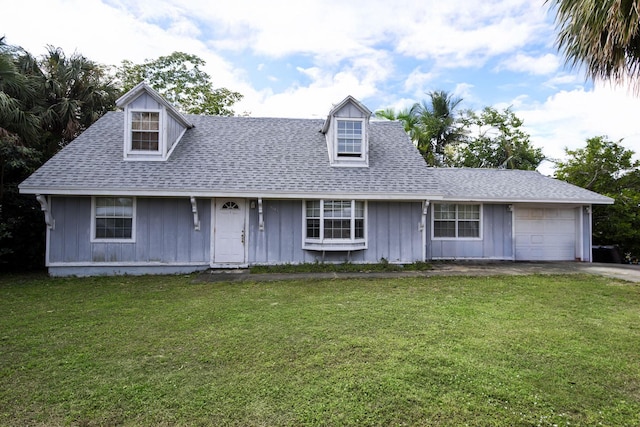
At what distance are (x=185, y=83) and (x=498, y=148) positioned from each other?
78.0 ft

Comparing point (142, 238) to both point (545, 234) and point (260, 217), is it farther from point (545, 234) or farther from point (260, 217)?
point (545, 234)

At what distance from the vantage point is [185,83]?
77.7 feet

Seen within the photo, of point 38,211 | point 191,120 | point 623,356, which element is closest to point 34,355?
point 623,356

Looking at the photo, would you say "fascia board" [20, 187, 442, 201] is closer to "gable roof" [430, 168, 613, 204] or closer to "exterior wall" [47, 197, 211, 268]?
"exterior wall" [47, 197, 211, 268]

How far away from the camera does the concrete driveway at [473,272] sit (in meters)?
8.99

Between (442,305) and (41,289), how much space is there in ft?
30.2

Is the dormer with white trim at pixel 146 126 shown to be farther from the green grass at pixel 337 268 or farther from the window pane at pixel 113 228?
the green grass at pixel 337 268

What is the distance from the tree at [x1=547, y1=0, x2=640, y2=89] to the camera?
5328 millimetres

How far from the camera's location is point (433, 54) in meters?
16.2

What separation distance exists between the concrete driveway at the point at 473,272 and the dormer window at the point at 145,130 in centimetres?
471

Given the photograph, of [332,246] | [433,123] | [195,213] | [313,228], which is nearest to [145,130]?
[195,213]

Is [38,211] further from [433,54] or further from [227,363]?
[433,54]

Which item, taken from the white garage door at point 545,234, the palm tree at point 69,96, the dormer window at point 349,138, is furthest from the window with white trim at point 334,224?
the palm tree at point 69,96

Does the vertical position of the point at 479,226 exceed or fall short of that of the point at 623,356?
it exceeds it
